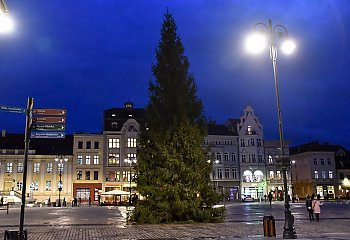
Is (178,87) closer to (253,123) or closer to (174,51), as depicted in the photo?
(174,51)

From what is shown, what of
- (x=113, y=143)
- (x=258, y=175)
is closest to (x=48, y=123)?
(x=113, y=143)

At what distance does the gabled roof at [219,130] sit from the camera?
280 feet

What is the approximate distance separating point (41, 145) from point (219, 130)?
3740 cm

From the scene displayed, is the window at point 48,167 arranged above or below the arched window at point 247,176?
above

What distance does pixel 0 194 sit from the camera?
234ft

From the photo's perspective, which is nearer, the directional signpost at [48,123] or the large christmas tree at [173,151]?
the directional signpost at [48,123]

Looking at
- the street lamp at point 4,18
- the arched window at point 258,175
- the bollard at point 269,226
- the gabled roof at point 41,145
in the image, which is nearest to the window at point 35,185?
the gabled roof at point 41,145

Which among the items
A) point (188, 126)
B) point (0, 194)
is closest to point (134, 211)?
point (188, 126)

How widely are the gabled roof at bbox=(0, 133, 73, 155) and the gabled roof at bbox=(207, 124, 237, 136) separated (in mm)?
29501

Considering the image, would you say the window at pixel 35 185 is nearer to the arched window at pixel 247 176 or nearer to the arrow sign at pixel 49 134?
the arched window at pixel 247 176

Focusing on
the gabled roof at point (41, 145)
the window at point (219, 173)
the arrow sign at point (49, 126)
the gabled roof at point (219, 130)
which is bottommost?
the arrow sign at point (49, 126)

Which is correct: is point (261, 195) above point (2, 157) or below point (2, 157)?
below

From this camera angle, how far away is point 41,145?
81.1 m

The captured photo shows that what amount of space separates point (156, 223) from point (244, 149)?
2497 inches
